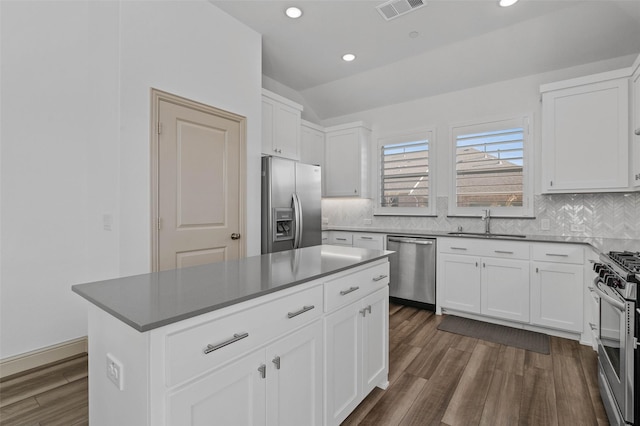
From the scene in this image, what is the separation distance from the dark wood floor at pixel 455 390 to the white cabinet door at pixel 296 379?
0.50 m

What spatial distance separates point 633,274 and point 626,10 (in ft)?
8.96

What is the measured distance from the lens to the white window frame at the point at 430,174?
4.34 metres

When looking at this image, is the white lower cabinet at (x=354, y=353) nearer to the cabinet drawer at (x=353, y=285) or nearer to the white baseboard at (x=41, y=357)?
the cabinet drawer at (x=353, y=285)

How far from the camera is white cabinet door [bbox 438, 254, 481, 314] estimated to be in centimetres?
345

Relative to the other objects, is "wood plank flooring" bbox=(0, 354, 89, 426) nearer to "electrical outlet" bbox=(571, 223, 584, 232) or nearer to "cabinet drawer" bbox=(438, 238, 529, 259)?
"cabinet drawer" bbox=(438, 238, 529, 259)

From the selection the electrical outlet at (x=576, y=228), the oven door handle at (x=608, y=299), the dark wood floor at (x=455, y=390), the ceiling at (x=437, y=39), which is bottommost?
the dark wood floor at (x=455, y=390)

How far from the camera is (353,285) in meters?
1.82

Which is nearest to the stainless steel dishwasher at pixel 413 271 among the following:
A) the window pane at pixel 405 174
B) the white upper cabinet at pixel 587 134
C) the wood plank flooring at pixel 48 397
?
the window pane at pixel 405 174

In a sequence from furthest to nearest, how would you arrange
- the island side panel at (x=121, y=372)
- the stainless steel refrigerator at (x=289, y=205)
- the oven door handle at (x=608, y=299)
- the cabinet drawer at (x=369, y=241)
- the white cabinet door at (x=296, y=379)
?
the cabinet drawer at (x=369, y=241), the stainless steel refrigerator at (x=289, y=205), the oven door handle at (x=608, y=299), the white cabinet door at (x=296, y=379), the island side panel at (x=121, y=372)

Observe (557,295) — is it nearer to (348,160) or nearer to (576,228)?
(576,228)

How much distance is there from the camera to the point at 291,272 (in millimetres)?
1583

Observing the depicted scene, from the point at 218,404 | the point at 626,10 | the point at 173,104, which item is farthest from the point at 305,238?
the point at 626,10

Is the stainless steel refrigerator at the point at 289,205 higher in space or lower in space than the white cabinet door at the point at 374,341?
higher

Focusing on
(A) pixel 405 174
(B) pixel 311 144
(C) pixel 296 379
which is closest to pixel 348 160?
(B) pixel 311 144
